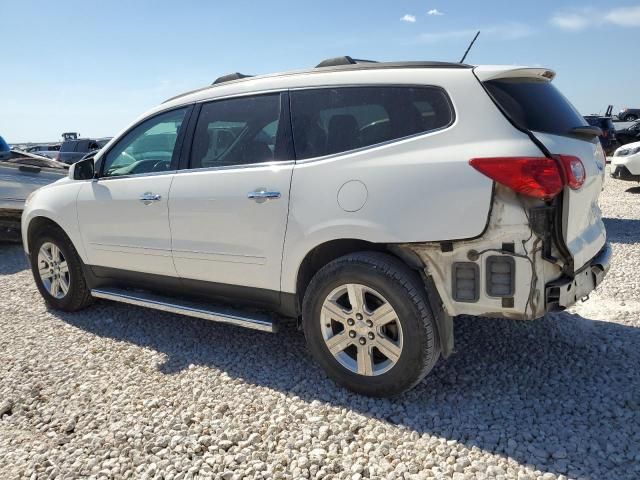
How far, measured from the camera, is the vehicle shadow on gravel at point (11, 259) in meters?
6.73

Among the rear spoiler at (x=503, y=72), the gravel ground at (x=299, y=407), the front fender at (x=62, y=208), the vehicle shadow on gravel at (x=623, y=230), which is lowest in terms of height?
the gravel ground at (x=299, y=407)

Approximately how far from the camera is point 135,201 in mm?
3871

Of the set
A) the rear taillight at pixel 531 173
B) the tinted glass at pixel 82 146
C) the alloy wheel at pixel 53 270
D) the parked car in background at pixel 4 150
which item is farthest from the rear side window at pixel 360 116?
the tinted glass at pixel 82 146

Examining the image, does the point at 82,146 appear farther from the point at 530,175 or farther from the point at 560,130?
the point at 530,175

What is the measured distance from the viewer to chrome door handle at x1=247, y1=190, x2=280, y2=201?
3116mm

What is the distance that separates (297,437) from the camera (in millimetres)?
2699

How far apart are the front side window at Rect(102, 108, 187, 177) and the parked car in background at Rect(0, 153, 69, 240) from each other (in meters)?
4.21

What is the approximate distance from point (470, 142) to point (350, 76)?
0.89 metres

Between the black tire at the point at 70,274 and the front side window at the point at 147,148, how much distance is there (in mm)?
840

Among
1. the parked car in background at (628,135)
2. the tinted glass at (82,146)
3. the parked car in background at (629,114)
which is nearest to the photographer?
the tinted glass at (82,146)

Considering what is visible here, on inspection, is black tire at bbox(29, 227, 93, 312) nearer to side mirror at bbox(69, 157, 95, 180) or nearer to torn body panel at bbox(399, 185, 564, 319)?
side mirror at bbox(69, 157, 95, 180)

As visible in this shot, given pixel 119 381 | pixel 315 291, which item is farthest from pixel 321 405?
pixel 119 381

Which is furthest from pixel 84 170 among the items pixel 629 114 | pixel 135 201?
pixel 629 114

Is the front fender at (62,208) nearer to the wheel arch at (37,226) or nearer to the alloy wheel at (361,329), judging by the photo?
the wheel arch at (37,226)
